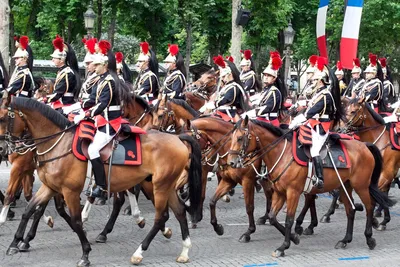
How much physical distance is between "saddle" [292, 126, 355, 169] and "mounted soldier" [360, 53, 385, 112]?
3.68 meters

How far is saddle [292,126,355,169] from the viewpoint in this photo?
37.5ft

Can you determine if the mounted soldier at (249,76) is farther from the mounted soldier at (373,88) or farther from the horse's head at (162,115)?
the horse's head at (162,115)

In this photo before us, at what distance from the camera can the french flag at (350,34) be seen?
16359mm

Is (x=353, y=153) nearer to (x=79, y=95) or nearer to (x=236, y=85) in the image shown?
(x=236, y=85)

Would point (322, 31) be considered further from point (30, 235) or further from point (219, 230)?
point (30, 235)

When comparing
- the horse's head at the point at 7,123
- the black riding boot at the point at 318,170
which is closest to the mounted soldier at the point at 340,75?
the black riding boot at the point at 318,170

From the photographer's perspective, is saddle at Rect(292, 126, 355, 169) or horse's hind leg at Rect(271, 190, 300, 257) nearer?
horse's hind leg at Rect(271, 190, 300, 257)

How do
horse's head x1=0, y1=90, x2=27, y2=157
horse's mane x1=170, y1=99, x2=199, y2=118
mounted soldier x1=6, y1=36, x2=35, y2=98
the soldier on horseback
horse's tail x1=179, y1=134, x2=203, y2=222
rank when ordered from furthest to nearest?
horse's mane x1=170, y1=99, x2=199, y2=118
the soldier on horseback
mounted soldier x1=6, y1=36, x2=35, y2=98
horse's tail x1=179, y1=134, x2=203, y2=222
horse's head x1=0, y1=90, x2=27, y2=157

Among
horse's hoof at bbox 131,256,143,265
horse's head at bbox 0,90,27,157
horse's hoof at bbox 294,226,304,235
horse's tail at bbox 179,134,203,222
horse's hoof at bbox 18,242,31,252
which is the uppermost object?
horse's head at bbox 0,90,27,157

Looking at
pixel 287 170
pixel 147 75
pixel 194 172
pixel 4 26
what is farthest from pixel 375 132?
pixel 4 26

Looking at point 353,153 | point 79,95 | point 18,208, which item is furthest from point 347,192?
point 18,208

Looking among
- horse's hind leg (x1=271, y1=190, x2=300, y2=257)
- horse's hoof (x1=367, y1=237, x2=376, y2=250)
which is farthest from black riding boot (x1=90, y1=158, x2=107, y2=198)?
horse's hoof (x1=367, y1=237, x2=376, y2=250)

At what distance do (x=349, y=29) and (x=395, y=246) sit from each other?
6.20 meters

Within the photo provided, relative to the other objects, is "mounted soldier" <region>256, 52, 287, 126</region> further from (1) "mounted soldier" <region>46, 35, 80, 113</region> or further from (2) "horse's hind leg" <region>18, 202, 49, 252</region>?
(2) "horse's hind leg" <region>18, 202, 49, 252</region>
